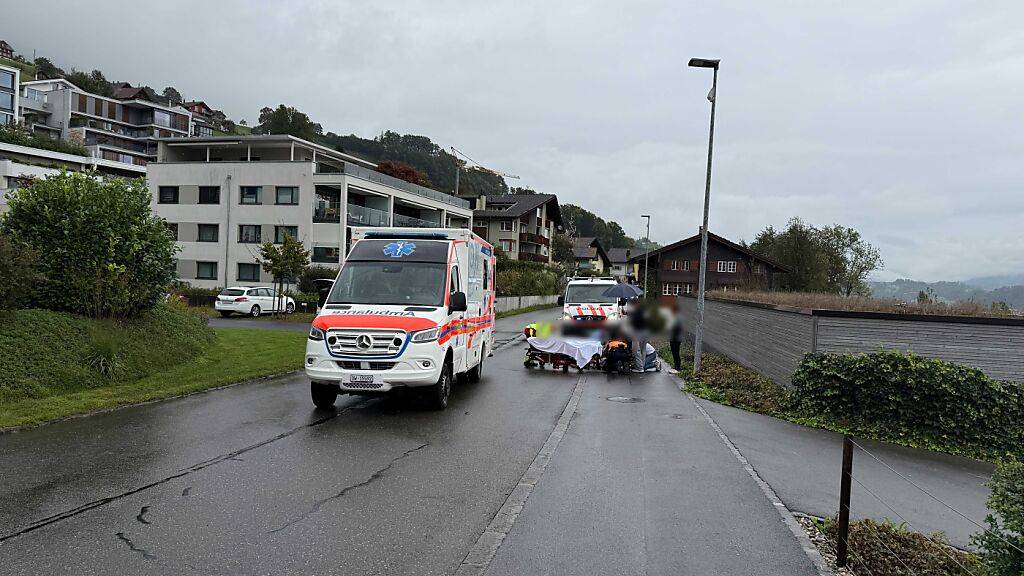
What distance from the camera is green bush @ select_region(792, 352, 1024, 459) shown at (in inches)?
405

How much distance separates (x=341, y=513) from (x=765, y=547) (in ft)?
11.2

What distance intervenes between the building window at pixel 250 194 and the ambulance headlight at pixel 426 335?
1462 inches

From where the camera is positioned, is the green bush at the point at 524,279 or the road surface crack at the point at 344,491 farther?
the green bush at the point at 524,279

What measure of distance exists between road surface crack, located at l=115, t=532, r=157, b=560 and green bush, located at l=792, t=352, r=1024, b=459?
→ 9934 mm

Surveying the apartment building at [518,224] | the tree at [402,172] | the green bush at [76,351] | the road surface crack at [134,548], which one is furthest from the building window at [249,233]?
the road surface crack at [134,548]

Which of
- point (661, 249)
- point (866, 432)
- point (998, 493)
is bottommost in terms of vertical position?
point (866, 432)

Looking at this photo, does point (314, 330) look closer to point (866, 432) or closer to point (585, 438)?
point (585, 438)

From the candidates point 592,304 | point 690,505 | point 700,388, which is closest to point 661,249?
point 592,304

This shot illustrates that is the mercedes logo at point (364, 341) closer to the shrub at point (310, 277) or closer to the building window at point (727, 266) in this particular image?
the shrub at point (310, 277)


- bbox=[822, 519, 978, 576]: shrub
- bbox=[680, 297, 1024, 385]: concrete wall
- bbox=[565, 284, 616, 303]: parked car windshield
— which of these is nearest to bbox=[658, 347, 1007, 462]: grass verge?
bbox=[680, 297, 1024, 385]: concrete wall

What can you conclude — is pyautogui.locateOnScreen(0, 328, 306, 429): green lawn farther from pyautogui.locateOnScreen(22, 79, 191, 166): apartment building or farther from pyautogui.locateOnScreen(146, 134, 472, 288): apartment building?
pyautogui.locateOnScreen(22, 79, 191, 166): apartment building

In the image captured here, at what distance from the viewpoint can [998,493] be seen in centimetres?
410

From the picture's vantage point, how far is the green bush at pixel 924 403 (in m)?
10.3

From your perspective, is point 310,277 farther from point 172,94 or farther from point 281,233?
point 172,94
